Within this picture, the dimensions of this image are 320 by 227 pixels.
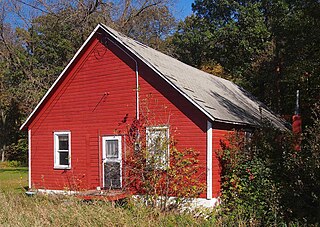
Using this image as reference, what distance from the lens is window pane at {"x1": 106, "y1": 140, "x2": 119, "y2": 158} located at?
14078 mm

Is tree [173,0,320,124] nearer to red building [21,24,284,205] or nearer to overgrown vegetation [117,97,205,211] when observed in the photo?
red building [21,24,284,205]

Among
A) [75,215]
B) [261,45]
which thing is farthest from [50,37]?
[75,215]

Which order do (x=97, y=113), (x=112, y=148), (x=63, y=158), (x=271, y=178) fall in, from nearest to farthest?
(x=271, y=178) < (x=112, y=148) < (x=97, y=113) < (x=63, y=158)

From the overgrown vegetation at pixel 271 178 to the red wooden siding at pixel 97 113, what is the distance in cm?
60

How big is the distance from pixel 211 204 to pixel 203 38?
74.7ft

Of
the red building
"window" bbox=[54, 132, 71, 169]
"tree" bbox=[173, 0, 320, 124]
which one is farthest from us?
"tree" bbox=[173, 0, 320, 124]

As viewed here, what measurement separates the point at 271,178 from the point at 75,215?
595cm

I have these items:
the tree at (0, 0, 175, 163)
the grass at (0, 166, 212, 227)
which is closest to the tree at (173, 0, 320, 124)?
the tree at (0, 0, 175, 163)

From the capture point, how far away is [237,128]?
14023 mm

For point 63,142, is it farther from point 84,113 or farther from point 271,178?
point 271,178

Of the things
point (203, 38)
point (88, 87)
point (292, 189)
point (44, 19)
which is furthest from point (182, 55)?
point (292, 189)

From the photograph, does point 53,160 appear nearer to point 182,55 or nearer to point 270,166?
point 270,166

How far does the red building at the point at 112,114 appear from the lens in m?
12.3

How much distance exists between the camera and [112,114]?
1422 centimetres
